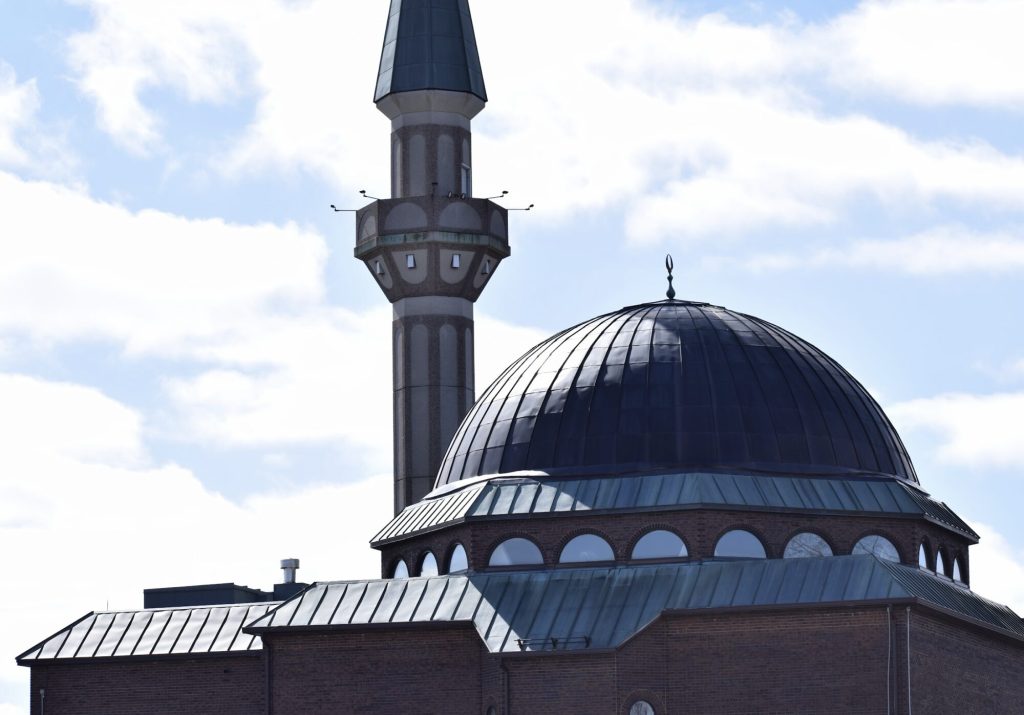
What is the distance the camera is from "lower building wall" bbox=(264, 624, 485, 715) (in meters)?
47.4

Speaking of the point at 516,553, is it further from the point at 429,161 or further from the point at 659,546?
the point at 429,161

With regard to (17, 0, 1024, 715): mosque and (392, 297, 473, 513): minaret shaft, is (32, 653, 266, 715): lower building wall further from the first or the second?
(392, 297, 473, 513): minaret shaft

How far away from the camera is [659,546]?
48.3 m

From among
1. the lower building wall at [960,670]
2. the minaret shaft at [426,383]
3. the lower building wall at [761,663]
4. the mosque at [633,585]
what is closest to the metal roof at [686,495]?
the mosque at [633,585]

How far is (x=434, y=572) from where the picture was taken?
51062mm

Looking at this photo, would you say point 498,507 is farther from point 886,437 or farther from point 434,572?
point 886,437

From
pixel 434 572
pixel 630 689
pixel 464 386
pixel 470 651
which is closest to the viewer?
pixel 630 689

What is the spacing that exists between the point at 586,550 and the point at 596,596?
1777 mm

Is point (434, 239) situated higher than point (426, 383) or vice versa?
point (434, 239)

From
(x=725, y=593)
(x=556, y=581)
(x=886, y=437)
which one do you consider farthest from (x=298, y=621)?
(x=886, y=437)

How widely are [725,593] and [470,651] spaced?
19.6ft

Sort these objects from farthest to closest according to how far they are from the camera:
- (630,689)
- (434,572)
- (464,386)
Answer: (464,386), (434,572), (630,689)

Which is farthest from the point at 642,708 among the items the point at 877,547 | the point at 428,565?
the point at 428,565

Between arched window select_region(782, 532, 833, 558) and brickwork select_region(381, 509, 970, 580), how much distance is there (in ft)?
0.41
